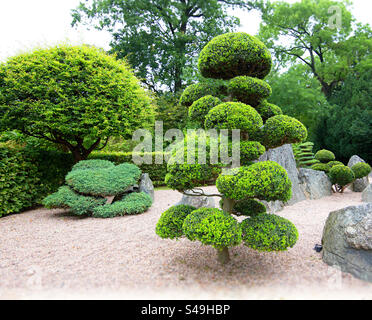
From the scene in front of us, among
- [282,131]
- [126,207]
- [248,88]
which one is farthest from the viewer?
[126,207]

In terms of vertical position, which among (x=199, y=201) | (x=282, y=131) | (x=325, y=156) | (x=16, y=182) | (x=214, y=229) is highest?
(x=282, y=131)

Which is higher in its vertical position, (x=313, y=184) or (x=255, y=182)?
(x=255, y=182)

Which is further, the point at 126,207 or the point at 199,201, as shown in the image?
the point at 126,207

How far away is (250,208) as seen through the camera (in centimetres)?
340

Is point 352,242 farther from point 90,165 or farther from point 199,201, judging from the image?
point 90,165

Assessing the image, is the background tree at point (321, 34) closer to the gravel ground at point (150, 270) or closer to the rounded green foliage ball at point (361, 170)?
the rounded green foliage ball at point (361, 170)

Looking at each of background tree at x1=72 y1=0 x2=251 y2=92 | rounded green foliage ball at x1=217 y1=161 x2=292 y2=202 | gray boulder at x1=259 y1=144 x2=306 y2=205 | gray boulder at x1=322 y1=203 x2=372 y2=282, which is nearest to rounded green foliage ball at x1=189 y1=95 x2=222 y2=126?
rounded green foliage ball at x1=217 y1=161 x2=292 y2=202

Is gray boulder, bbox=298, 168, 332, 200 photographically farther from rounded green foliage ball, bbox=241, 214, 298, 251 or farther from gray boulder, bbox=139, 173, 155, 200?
rounded green foliage ball, bbox=241, 214, 298, 251

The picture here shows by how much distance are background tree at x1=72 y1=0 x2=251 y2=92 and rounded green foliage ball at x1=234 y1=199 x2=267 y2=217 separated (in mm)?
13202

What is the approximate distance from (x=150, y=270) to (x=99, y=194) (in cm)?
361

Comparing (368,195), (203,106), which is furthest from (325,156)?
(203,106)

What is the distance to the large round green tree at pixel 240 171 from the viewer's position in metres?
2.70

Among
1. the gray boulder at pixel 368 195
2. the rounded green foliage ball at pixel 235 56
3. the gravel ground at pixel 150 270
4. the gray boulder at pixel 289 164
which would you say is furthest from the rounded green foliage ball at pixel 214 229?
the gray boulder at pixel 368 195
